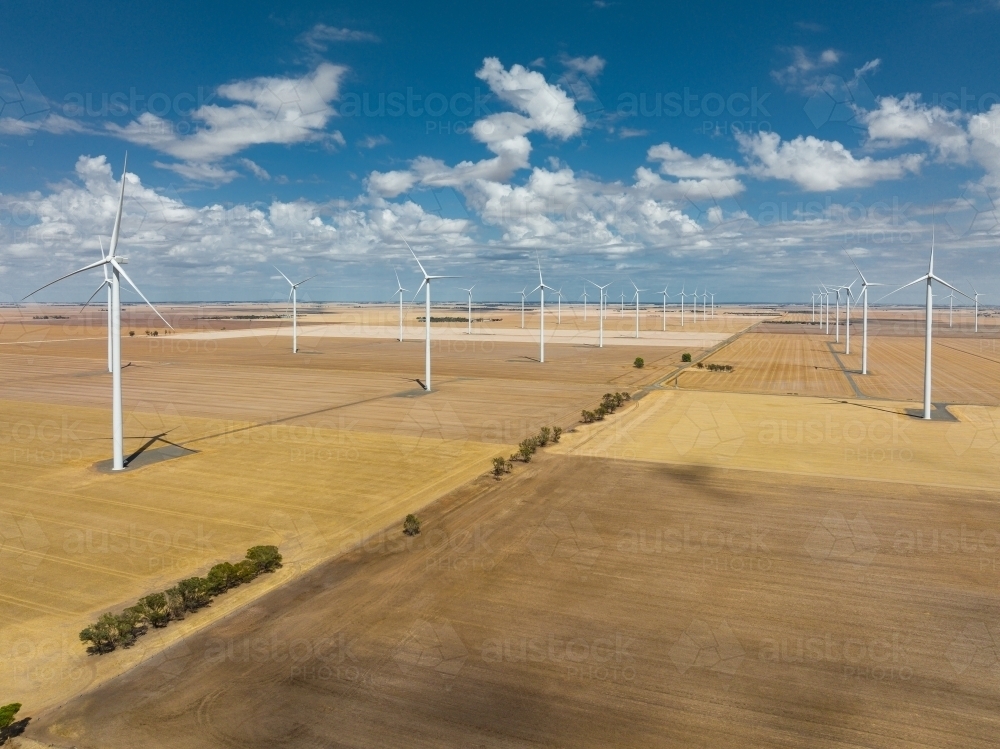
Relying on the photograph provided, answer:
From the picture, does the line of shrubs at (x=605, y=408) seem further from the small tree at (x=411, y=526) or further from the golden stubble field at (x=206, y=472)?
the small tree at (x=411, y=526)

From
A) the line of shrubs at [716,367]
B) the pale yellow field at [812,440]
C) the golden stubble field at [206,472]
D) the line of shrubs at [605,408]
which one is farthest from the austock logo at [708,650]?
the line of shrubs at [716,367]

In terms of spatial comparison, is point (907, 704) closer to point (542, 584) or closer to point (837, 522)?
point (542, 584)

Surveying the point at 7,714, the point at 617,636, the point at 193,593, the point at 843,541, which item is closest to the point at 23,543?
the point at 193,593

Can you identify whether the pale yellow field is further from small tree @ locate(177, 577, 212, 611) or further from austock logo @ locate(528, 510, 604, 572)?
small tree @ locate(177, 577, 212, 611)

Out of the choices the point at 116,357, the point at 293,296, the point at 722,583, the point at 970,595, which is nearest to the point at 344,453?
the point at 116,357

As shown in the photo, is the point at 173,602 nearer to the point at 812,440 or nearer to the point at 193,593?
the point at 193,593

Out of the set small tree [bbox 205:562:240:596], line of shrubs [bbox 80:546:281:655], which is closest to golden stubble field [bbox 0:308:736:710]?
line of shrubs [bbox 80:546:281:655]

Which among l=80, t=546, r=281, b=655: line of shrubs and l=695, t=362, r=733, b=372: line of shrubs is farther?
l=695, t=362, r=733, b=372: line of shrubs
